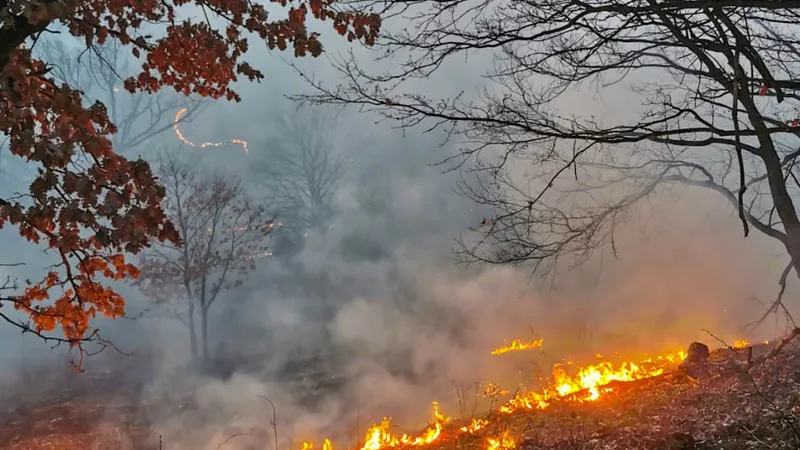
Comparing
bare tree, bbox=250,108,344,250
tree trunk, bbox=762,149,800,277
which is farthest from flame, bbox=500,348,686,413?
bare tree, bbox=250,108,344,250

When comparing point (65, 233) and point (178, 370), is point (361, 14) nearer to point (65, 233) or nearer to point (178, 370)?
point (65, 233)

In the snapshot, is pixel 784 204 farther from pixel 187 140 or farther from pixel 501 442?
pixel 187 140

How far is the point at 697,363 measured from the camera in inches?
279

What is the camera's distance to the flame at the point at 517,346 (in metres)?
15.4

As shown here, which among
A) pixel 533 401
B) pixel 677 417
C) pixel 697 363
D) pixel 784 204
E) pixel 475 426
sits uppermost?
pixel 784 204

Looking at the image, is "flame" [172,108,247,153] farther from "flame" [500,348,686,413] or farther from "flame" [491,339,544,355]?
"flame" [500,348,686,413]

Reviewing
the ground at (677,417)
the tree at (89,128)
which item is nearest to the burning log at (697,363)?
the ground at (677,417)

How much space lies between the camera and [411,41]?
4504mm

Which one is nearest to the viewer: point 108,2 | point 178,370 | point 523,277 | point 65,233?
point 65,233

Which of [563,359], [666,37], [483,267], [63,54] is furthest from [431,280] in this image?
[63,54]


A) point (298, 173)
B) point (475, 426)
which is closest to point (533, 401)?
point (475, 426)

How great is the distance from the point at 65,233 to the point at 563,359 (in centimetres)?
1404

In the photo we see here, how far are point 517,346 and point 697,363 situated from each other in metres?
8.71

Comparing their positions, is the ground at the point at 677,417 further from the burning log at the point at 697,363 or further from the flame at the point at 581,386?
the flame at the point at 581,386
